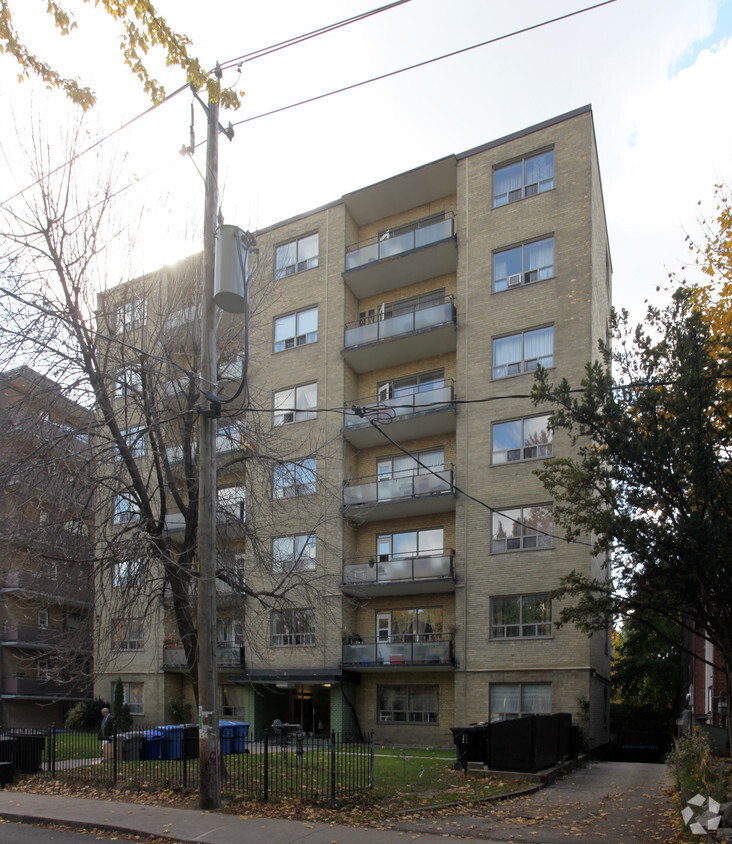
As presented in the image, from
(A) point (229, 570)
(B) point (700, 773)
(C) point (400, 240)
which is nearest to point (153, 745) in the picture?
(A) point (229, 570)

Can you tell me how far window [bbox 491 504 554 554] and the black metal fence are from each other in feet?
30.4

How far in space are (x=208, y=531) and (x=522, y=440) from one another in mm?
14461

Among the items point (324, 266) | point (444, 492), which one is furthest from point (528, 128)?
point (444, 492)

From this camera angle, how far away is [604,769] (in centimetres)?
1881

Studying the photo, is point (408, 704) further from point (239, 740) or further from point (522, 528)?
point (522, 528)

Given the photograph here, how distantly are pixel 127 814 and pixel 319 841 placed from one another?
378 centimetres

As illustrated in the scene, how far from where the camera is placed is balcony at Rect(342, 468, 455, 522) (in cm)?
2516

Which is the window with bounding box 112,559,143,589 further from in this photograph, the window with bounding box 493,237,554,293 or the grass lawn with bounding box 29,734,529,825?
the window with bounding box 493,237,554,293

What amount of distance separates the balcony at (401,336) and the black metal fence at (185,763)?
14089mm

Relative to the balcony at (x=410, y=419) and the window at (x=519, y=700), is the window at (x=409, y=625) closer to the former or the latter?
the window at (x=519, y=700)

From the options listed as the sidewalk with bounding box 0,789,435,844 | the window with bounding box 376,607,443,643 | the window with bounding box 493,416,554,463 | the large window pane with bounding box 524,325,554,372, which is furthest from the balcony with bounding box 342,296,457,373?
the sidewalk with bounding box 0,789,435,844

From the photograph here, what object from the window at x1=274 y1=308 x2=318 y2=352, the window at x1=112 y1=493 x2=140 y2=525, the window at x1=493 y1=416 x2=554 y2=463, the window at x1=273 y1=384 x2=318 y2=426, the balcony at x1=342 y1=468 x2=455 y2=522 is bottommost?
the window at x1=112 y1=493 x2=140 y2=525

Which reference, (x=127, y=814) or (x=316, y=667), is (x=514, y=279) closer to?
(x=316, y=667)

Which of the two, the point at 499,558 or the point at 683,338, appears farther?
the point at 499,558
